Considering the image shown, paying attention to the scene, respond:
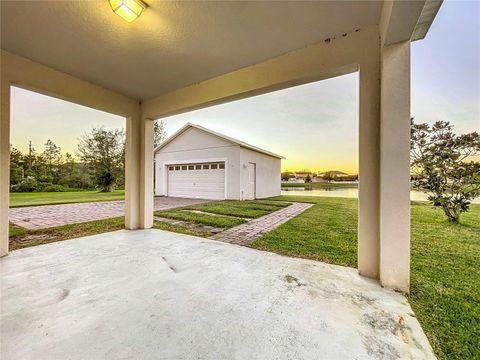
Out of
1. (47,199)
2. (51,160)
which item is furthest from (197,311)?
(51,160)

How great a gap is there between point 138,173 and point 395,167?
468cm

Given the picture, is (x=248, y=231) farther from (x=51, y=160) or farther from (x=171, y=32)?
(x=51, y=160)

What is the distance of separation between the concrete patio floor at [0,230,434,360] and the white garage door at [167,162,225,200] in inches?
309

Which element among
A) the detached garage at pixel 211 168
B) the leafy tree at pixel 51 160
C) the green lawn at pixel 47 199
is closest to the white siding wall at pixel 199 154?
the detached garage at pixel 211 168

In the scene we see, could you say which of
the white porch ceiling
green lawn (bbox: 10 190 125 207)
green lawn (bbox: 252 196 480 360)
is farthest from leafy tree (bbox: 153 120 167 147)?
green lawn (bbox: 252 196 480 360)

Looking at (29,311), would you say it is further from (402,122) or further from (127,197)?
(402,122)

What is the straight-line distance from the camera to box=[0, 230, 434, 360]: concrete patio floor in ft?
4.34

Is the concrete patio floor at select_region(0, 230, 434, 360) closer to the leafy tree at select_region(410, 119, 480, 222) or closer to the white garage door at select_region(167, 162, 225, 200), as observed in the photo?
the leafy tree at select_region(410, 119, 480, 222)

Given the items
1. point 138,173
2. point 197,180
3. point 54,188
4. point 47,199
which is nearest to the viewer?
point 138,173

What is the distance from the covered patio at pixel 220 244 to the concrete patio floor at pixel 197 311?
0.04 feet

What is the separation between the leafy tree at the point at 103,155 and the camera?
15.1 m

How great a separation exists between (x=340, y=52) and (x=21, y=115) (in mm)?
11416

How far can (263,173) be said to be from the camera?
12.1 m

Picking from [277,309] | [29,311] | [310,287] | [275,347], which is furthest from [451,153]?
[29,311]
